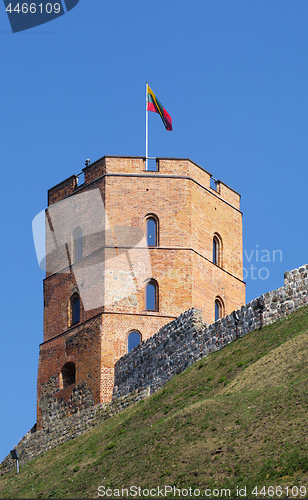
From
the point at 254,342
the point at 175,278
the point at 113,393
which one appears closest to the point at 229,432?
the point at 254,342

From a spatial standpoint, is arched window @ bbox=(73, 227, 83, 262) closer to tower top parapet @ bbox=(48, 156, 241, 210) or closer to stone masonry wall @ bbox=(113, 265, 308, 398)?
tower top parapet @ bbox=(48, 156, 241, 210)

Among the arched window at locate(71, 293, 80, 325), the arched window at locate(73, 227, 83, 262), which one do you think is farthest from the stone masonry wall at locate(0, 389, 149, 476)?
the arched window at locate(73, 227, 83, 262)

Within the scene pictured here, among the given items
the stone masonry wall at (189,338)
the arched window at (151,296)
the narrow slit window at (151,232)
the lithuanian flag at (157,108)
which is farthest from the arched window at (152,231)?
the stone masonry wall at (189,338)

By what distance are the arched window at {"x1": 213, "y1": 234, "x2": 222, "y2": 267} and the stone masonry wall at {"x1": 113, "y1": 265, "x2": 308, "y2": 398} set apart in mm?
7577

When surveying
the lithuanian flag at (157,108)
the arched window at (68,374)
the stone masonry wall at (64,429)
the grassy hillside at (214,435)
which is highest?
the lithuanian flag at (157,108)

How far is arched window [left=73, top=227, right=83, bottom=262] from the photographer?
137 feet

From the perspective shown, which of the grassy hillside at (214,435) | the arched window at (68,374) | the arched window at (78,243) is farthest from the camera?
the arched window at (78,243)

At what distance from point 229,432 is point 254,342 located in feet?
21.3

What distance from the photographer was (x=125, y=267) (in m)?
40.0

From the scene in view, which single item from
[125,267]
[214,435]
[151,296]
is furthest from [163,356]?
[214,435]

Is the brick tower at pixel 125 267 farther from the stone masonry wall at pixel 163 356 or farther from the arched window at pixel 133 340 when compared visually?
the stone masonry wall at pixel 163 356

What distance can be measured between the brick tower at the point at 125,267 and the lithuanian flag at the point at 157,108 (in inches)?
133

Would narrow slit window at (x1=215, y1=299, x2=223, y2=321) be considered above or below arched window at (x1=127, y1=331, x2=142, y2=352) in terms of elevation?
above

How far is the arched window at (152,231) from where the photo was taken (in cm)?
4072
